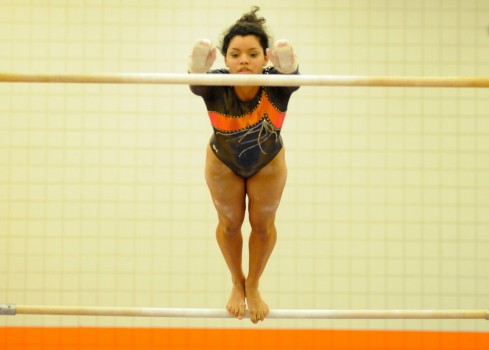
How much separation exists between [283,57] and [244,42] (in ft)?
0.60

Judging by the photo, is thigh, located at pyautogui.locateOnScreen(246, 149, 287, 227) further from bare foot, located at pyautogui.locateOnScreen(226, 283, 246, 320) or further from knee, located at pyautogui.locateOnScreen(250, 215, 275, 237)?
bare foot, located at pyautogui.locateOnScreen(226, 283, 246, 320)

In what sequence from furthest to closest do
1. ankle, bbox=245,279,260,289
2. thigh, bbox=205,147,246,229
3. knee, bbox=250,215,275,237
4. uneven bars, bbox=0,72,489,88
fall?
ankle, bbox=245,279,260,289
knee, bbox=250,215,275,237
thigh, bbox=205,147,246,229
uneven bars, bbox=0,72,489,88

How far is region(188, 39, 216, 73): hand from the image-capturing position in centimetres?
238

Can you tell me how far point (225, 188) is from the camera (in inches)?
104

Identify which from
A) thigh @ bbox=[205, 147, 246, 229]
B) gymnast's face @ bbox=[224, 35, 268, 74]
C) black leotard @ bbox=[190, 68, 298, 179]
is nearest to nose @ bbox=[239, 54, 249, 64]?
gymnast's face @ bbox=[224, 35, 268, 74]

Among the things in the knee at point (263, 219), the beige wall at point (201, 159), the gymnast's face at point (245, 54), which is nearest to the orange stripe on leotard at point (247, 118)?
the gymnast's face at point (245, 54)

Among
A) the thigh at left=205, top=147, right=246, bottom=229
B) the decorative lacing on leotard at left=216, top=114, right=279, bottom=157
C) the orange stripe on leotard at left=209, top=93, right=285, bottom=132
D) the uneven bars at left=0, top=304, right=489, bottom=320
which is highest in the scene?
the orange stripe on leotard at left=209, top=93, right=285, bottom=132

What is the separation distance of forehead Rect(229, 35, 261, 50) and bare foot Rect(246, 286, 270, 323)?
102 cm

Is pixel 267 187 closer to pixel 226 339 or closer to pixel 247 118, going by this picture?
pixel 247 118

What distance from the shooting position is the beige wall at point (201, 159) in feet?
13.8

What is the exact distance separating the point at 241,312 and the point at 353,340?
5.47ft

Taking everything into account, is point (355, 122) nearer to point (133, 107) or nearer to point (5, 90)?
point (133, 107)

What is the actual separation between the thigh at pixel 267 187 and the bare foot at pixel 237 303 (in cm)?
37

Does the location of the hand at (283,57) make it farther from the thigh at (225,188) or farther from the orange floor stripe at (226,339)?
Result: the orange floor stripe at (226,339)
